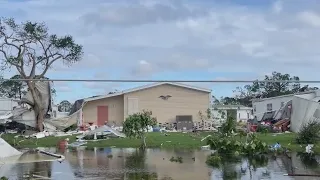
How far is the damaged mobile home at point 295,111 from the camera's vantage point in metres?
37.7

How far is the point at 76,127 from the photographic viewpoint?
45.6 metres

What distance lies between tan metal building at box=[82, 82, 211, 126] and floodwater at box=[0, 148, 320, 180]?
23.6 metres

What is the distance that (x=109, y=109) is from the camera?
4806 cm

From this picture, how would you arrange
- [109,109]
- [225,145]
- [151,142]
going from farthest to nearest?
[109,109] < [151,142] < [225,145]

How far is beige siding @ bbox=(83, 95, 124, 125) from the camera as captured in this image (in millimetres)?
47625

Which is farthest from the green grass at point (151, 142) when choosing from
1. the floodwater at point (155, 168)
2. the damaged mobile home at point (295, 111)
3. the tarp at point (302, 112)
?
the damaged mobile home at point (295, 111)

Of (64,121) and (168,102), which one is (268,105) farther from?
(64,121)

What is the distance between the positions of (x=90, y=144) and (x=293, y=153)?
12675 millimetres

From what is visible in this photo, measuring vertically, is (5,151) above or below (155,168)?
above

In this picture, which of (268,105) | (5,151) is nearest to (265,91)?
Answer: (268,105)

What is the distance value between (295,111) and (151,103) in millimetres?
13413

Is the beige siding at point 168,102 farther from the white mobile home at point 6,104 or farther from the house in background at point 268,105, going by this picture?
the white mobile home at point 6,104

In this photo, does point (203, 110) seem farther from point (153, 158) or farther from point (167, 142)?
point (153, 158)

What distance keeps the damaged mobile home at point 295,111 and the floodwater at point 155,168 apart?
49.7 ft
